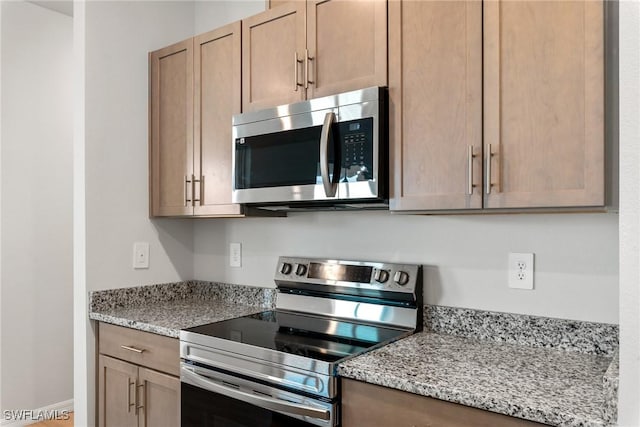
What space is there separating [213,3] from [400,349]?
207 cm

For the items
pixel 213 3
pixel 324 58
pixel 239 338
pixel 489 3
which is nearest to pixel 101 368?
pixel 239 338

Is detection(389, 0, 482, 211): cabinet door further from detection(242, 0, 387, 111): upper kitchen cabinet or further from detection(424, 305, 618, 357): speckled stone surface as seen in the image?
detection(424, 305, 618, 357): speckled stone surface

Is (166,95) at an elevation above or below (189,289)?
above

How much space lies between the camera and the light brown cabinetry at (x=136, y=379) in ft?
6.23

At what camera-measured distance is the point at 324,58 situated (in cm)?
179

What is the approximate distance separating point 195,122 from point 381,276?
113 cm

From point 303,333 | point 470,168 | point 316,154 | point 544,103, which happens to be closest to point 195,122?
point 316,154

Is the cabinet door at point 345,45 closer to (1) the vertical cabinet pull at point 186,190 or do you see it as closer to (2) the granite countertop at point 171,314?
(1) the vertical cabinet pull at point 186,190

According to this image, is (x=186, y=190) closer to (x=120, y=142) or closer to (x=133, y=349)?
(x=120, y=142)

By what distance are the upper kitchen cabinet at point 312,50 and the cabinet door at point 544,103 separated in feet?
1.31

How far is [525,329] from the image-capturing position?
5.24 feet

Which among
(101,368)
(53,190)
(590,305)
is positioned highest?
(53,190)
